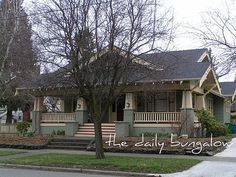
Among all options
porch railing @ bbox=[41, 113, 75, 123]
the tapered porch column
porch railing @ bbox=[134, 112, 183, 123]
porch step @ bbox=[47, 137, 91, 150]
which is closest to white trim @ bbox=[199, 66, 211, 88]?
porch railing @ bbox=[134, 112, 183, 123]

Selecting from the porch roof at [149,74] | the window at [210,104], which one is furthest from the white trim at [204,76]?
the window at [210,104]

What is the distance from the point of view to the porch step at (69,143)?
23.7m

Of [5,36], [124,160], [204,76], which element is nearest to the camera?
[124,160]

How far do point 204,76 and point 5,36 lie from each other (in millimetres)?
16468

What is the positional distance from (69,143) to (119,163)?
8.35 meters

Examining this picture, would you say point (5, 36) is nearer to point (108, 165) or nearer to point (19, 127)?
point (19, 127)

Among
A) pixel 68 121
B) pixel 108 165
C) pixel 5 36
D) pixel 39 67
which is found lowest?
pixel 108 165

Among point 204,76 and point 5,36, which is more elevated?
point 5,36

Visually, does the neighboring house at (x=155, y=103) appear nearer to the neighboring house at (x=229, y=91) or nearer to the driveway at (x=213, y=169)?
the driveway at (x=213, y=169)

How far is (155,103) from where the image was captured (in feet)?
97.9

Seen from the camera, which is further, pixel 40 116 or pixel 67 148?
pixel 40 116

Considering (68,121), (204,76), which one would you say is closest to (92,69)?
(204,76)

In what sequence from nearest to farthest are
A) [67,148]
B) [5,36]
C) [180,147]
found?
[180,147] → [67,148] → [5,36]

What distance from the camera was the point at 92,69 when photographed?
1770 cm
